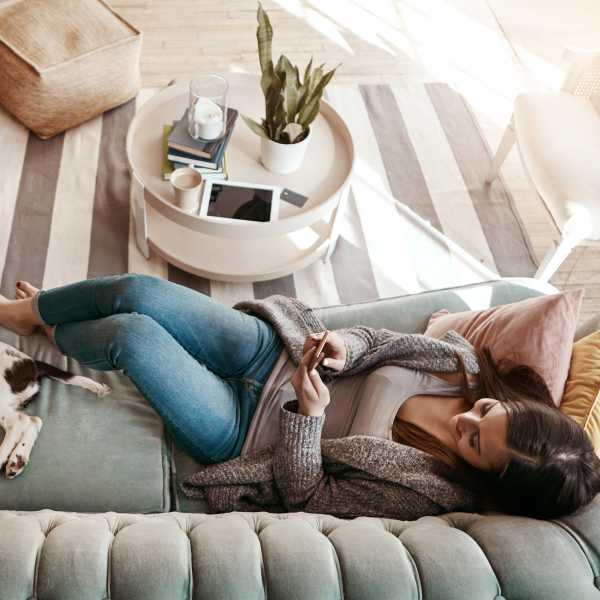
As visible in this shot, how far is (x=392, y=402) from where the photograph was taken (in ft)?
4.41

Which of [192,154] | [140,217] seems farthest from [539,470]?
[140,217]

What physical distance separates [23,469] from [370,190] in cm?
164

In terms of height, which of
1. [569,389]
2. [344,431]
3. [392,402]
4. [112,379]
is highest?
[569,389]

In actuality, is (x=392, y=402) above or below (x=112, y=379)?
above

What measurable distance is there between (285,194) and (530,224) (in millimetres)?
1094

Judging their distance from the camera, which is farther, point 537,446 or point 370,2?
point 370,2

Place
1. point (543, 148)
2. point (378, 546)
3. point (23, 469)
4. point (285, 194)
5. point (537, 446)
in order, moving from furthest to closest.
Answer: point (543, 148) → point (285, 194) → point (23, 469) → point (537, 446) → point (378, 546)

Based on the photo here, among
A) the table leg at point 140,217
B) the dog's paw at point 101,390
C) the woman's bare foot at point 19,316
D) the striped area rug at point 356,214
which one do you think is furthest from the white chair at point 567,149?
the woman's bare foot at point 19,316

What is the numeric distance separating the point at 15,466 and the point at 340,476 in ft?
2.12

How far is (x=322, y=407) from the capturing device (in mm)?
1269

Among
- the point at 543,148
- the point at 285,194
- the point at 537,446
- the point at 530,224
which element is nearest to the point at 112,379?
the point at 285,194

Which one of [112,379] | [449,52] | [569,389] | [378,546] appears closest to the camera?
[378,546]

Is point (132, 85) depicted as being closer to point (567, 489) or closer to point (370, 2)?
point (370, 2)

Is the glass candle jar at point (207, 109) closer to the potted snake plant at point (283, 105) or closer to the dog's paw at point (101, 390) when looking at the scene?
the potted snake plant at point (283, 105)
